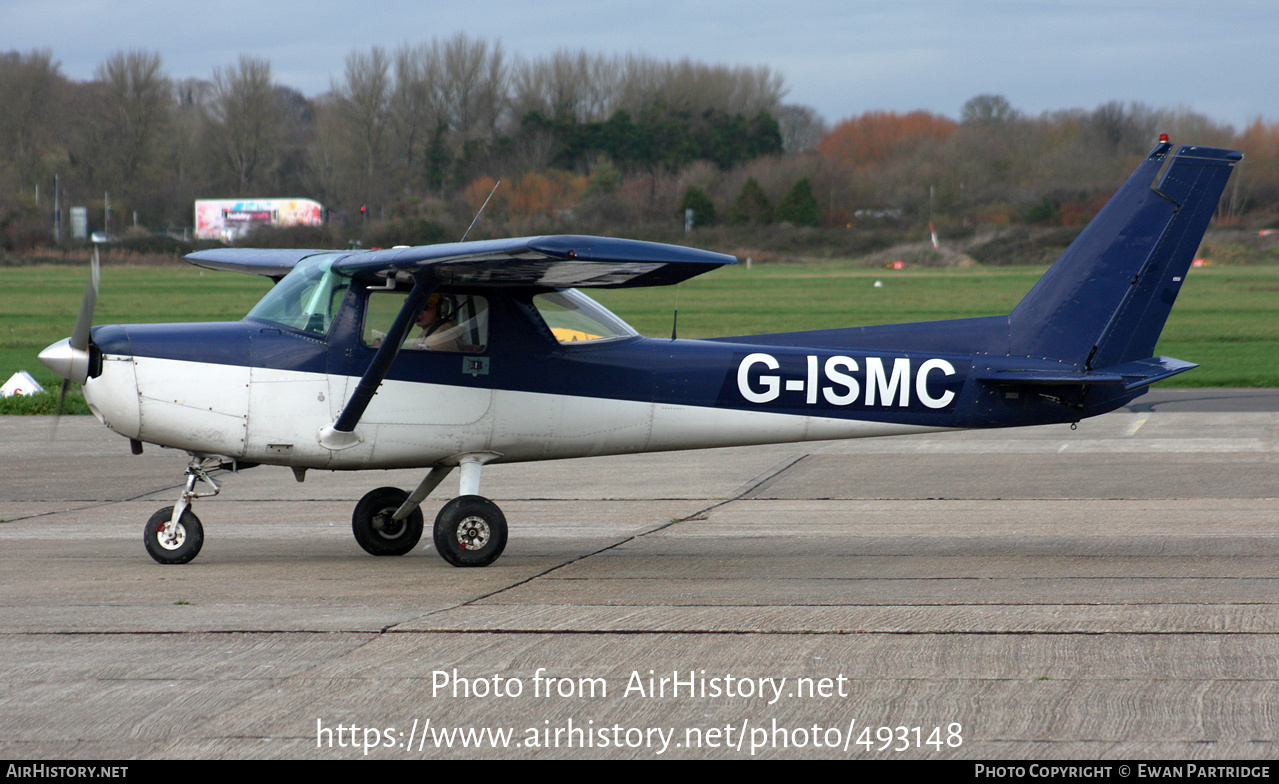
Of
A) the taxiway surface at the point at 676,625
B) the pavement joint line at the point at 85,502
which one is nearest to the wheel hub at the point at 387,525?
the taxiway surface at the point at 676,625

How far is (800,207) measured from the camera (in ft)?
259

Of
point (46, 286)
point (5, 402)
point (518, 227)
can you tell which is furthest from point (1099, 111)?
point (5, 402)

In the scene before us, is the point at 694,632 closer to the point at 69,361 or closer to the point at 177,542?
the point at 177,542

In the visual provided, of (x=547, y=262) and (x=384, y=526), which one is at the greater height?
(x=547, y=262)

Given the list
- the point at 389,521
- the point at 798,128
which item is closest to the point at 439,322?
the point at 389,521

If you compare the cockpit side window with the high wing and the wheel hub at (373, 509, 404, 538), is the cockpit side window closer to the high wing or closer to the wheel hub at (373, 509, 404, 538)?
the high wing

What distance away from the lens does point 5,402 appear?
764 inches

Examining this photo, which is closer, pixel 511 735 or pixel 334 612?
pixel 511 735

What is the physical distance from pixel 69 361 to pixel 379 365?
Result: 197 cm

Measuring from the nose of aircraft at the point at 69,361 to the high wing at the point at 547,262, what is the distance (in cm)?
172

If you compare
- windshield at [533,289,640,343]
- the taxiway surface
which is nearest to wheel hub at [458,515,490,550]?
the taxiway surface

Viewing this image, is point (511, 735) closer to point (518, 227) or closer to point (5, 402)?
point (5, 402)

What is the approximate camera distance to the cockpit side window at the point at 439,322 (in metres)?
8.66
